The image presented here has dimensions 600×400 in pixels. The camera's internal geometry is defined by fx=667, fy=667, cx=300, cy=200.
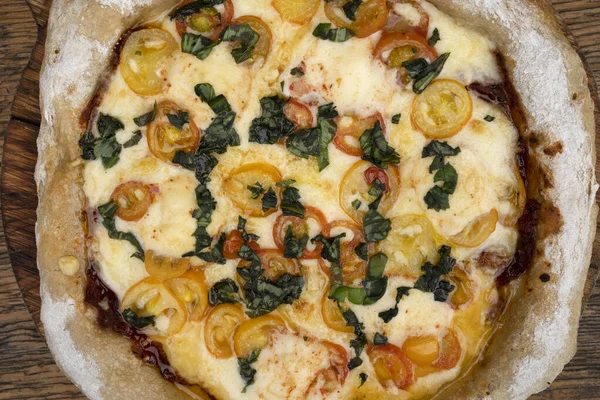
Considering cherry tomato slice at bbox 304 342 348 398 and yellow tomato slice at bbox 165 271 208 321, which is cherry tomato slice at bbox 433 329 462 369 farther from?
yellow tomato slice at bbox 165 271 208 321

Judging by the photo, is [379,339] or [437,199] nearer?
[437,199]

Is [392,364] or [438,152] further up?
[438,152]

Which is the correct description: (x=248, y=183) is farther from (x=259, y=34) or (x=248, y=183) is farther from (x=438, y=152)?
(x=438, y=152)

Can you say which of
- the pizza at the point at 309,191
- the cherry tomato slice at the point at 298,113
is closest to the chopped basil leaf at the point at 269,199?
the pizza at the point at 309,191

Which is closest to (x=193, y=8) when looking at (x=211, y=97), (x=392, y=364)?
(x=211, y=97)

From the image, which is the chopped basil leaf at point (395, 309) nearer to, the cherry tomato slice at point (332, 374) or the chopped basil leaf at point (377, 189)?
the cherry tomato slice at point (332, 374)

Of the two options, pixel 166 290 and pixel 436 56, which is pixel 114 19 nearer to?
pixel 166 290

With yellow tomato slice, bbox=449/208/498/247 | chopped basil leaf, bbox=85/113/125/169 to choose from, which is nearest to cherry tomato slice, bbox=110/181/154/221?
chopped basil leaf, bbox=85/113/125/169
